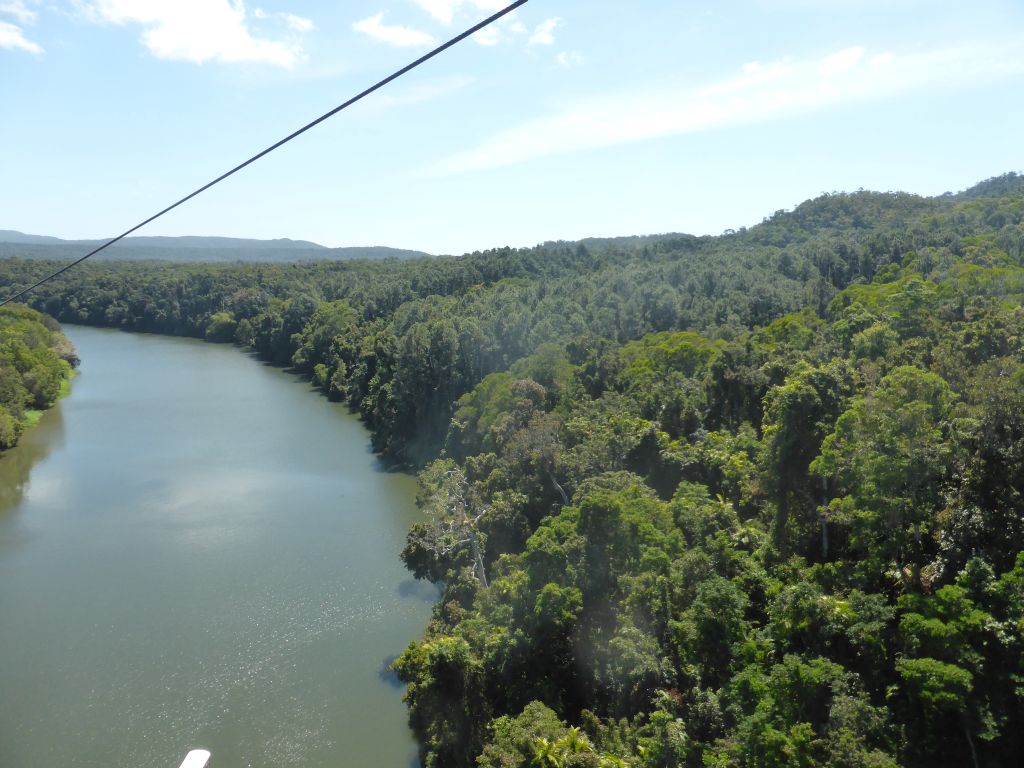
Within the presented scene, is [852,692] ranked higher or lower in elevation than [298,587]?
higher

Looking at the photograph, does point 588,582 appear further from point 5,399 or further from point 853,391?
point 5,399

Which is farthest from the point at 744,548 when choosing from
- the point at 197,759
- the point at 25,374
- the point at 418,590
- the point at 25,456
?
the point at 25,374

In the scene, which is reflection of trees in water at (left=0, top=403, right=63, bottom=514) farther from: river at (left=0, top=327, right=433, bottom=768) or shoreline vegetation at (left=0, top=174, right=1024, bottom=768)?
shoreline vegetation at (left=0, top=174, right=1024, bottom=768)

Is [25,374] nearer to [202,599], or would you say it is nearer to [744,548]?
[202,599]

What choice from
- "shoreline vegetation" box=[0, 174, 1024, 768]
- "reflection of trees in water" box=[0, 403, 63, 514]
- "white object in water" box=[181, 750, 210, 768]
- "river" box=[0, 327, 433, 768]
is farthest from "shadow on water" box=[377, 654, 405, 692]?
"reflection of trees in water" box=[0, 403, 63, 514]

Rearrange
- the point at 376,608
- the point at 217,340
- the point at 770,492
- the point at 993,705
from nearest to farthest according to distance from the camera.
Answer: the point at 993,705 < the point at 770,492 < the point at 376,608 < the point at 217,340

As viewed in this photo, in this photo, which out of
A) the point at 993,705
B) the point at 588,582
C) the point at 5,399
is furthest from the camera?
the point at 5,399

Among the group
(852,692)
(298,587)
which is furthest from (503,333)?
(852,692)
